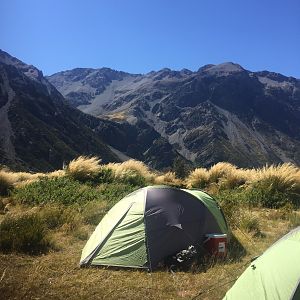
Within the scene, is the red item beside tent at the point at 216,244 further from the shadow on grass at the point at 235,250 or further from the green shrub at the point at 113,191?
the green shrub at the point at 113,191

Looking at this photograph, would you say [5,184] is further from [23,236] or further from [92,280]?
[92,280]

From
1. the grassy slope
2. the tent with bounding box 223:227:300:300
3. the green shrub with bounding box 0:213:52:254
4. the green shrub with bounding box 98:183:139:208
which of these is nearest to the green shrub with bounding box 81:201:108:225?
the green shrub with bounding box 98:183:139:208

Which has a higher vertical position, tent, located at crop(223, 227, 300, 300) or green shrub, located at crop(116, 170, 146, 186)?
green shrub, located at crop(116, 170, 146, 186)

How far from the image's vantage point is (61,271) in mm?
8344

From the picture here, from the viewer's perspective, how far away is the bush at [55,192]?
575 inches

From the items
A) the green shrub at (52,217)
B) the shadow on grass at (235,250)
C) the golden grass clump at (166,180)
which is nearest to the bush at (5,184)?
the green shrub at (52,217)

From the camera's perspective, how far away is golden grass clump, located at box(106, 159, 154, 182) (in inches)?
733

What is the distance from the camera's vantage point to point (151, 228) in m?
9.10

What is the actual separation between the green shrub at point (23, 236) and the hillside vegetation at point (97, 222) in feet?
0.06

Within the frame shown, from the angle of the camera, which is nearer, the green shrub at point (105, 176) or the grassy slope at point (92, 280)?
the grassy slope at point (92, 280)

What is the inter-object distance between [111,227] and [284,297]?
444cm

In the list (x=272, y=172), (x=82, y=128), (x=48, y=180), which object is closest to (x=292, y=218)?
(x=272, y=172)

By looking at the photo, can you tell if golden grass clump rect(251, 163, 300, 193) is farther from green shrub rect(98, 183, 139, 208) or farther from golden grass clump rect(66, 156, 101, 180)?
golden grass clump rect(66, 156, 101, 180)

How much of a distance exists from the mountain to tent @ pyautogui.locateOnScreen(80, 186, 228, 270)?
4181 inches
